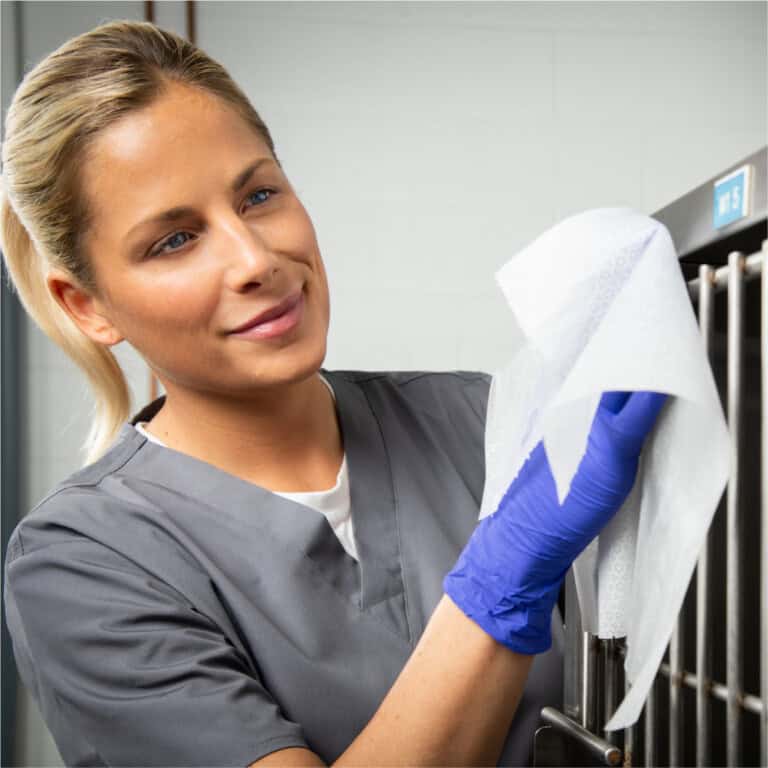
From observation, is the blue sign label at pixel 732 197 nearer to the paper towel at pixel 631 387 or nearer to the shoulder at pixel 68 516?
the paper towel at pixel 631 387

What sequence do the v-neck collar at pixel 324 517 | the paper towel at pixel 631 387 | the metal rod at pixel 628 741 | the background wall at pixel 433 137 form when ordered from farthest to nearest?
the background wall at pixel 433 137 < the v-neck collar at pixel 324 517 < the metal rod at pixel 628 741 < the paper towel at pixel 631 387

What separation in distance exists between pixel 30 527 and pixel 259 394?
10.4 inches

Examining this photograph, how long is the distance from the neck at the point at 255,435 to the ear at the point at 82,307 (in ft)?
0.30

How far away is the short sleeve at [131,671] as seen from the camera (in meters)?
0.73

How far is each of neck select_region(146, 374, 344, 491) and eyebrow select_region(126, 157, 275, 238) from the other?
0.21 meters

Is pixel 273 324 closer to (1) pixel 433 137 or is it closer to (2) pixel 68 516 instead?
(2) pixel 68 516

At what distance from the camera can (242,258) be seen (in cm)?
81

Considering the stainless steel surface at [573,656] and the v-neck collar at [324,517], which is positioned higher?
the v-neck collar at [324,517]

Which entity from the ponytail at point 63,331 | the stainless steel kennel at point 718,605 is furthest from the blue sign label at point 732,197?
the ponytail at point 63,331

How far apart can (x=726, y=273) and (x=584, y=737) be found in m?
0.42

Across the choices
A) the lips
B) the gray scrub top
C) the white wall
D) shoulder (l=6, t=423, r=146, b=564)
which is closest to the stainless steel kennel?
the gray scrub top

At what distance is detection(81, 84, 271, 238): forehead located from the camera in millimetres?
810

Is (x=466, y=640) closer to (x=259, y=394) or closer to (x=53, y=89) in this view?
(x=259, y=394)

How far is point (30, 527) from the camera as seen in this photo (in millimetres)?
853
